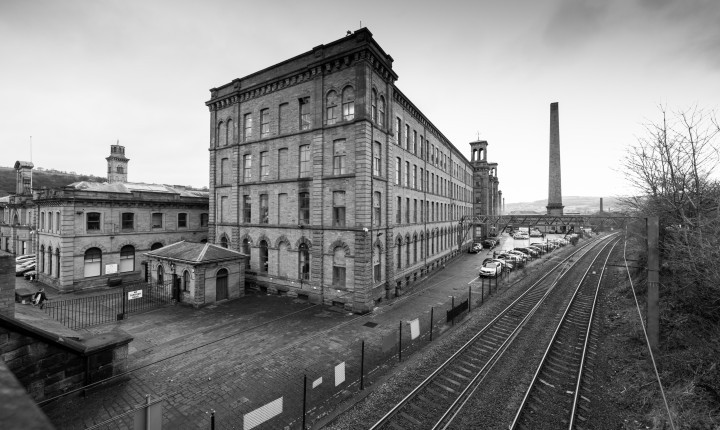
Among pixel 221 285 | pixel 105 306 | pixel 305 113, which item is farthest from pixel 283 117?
pixel 105 306

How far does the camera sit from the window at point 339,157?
22.4m

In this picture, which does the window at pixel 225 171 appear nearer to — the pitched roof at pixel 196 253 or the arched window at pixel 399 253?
the pitched roof at pixel 196 253

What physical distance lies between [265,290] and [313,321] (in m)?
8.54

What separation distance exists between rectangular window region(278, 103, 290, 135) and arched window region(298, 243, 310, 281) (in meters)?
9.58

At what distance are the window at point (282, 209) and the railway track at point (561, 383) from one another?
62.9 ft

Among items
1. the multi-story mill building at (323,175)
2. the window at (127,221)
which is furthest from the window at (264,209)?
the window at (127,221)

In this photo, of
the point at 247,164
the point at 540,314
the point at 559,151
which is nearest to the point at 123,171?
the point at 247,164

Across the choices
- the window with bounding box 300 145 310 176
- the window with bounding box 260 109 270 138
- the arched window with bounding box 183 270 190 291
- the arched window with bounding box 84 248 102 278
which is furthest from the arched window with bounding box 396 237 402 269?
the arched window with bounding box 84 248 102 278

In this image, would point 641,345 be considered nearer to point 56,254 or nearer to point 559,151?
point 56,254

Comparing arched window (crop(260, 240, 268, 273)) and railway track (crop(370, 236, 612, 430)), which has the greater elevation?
arched window (crop(260, 240, 268, 273))

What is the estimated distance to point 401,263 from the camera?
2764 centimetres

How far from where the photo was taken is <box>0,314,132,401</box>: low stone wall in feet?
31.0

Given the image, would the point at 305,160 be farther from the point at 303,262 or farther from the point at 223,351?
the point at 223,351

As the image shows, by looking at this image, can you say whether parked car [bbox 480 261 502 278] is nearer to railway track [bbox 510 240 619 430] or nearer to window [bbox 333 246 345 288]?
railway track [bbox 510 240 619 430]
